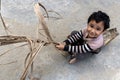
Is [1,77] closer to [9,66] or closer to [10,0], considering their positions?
[9,66]

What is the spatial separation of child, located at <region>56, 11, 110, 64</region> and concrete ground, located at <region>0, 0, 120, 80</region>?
0.31 feet

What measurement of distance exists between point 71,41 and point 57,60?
16 centimetres

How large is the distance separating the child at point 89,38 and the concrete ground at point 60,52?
9cm

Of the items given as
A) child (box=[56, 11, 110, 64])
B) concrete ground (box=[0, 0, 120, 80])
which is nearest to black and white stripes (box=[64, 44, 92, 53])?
child (box=[56, 11, 110, 64])

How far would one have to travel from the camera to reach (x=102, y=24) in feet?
6.07

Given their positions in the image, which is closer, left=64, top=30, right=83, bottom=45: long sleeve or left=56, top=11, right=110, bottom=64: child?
left=56, top=11, right=110, bottom=64: child

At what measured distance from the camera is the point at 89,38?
6.43ft

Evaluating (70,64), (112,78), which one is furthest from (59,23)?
(112,78)

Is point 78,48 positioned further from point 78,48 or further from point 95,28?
point 95,28

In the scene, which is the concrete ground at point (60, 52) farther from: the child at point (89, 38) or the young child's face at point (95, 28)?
the young child's face at point (95, 28)

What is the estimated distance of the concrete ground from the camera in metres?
1.95

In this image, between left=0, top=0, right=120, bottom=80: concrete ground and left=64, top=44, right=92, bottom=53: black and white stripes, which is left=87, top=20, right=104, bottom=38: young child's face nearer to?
left=64, top=44, right=92, bottom=53: black and white stripes

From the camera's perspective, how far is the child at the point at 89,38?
185 cm

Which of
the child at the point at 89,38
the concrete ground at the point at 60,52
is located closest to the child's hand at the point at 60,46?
the child at the point at 89,38
